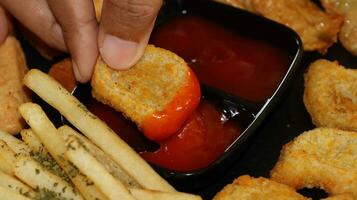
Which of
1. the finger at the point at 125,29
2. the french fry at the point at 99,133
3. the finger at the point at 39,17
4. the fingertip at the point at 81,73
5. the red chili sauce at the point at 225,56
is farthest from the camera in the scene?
the finger at the point at 39,17

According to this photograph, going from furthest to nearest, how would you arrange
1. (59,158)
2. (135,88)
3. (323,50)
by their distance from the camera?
(323,50) < (135,88) < (59,158)

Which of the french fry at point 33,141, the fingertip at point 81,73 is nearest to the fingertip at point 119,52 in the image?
the fingertip at point 81,73

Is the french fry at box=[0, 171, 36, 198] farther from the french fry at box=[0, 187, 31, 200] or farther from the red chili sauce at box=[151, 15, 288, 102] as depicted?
the red chili sauce at box=[151, 15, 288, 102]

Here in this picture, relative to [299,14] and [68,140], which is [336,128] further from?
[68,140]

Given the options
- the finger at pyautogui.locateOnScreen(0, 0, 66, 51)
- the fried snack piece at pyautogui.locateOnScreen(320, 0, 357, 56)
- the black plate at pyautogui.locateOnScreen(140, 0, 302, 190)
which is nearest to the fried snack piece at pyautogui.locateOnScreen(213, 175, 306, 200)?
the black plate at pyautogui.locateOnScreen(140, 0, 302, 190)

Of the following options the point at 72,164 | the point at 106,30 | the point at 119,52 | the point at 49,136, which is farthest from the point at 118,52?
the point at 72,164

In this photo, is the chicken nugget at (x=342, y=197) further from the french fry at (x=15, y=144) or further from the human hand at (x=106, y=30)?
the french fry at (x=15, y=144)

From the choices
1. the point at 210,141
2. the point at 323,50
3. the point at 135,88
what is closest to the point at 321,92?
the point at 323,50

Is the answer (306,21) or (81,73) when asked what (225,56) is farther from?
(81,73)
